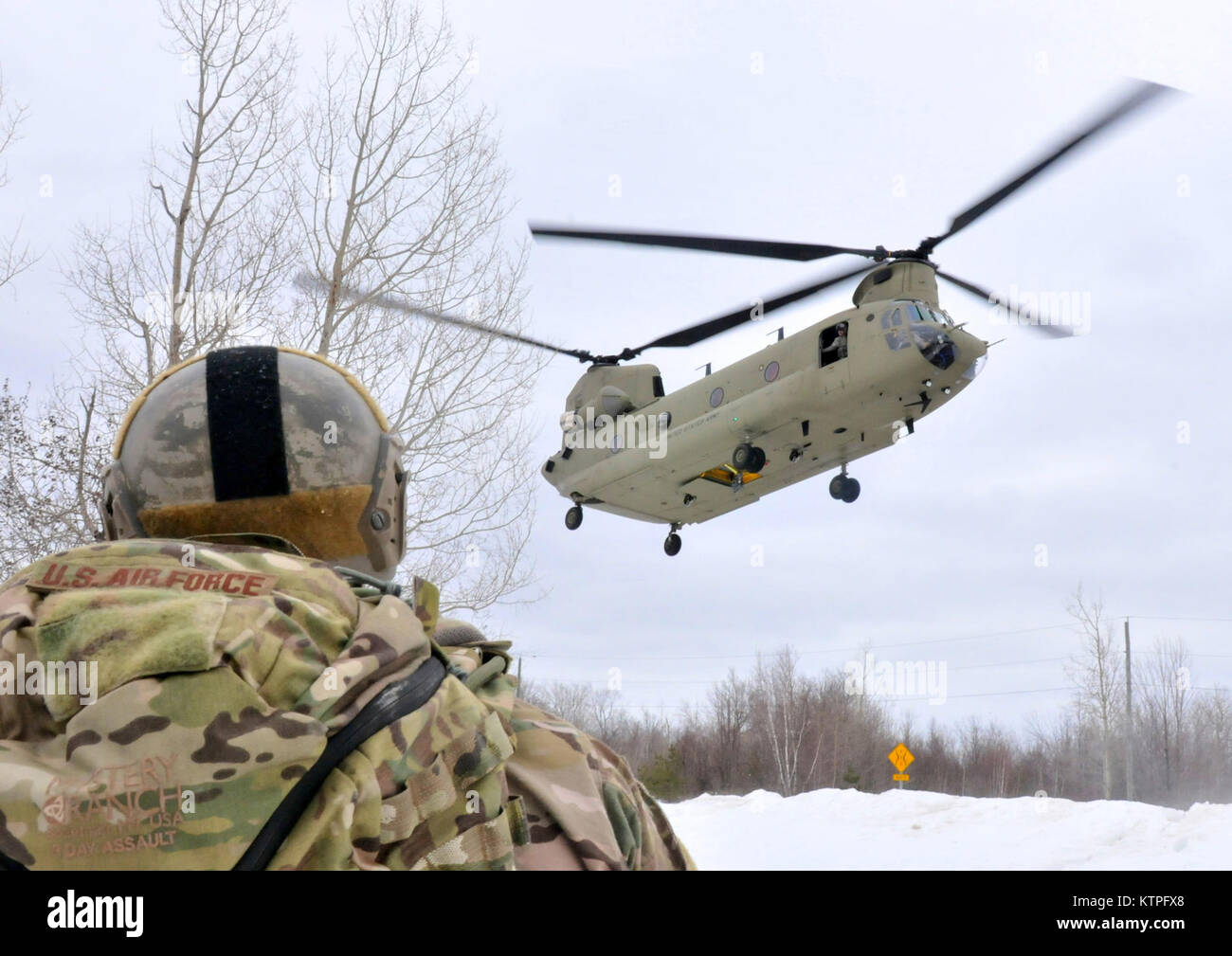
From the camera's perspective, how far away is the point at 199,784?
1.41 metres

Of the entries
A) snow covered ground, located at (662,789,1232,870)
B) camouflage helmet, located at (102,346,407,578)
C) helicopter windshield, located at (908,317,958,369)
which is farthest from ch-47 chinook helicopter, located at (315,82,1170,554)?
camouflage helmet, located at (102,346,407,578)

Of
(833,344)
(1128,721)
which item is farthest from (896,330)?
(1128,721)

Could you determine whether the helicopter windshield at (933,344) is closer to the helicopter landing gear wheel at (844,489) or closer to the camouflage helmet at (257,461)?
the helicopter landing gear wheel at (844,489)

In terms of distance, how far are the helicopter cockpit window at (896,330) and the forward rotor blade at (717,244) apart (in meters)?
1.30

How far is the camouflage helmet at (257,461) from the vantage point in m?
1.97

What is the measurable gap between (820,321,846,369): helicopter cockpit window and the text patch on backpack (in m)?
15.4

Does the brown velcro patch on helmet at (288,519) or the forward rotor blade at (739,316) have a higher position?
the forward rotor blade at (739,316)

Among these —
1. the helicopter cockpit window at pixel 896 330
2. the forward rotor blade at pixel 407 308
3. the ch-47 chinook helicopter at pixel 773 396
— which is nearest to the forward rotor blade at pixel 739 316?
the ch-47 chinook helicopter at pixel 773 396

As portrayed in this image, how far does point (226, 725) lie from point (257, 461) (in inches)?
25.6

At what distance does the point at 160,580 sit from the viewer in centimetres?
154

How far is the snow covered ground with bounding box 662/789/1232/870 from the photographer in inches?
480

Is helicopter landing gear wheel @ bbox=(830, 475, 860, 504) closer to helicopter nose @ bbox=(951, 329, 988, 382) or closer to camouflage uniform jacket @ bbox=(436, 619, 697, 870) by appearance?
helicopter nose @ bbox=(951, 329, 988, 382)

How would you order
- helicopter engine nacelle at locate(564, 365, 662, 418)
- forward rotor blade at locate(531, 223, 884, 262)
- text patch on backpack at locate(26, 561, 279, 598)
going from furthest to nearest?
helicopter engine nacelle at locate(564, 365, 662, 418), forward rotor blade at locate(531, 223, 884, 262), text patch on backpack at locate(26, 561, 279, 598)
